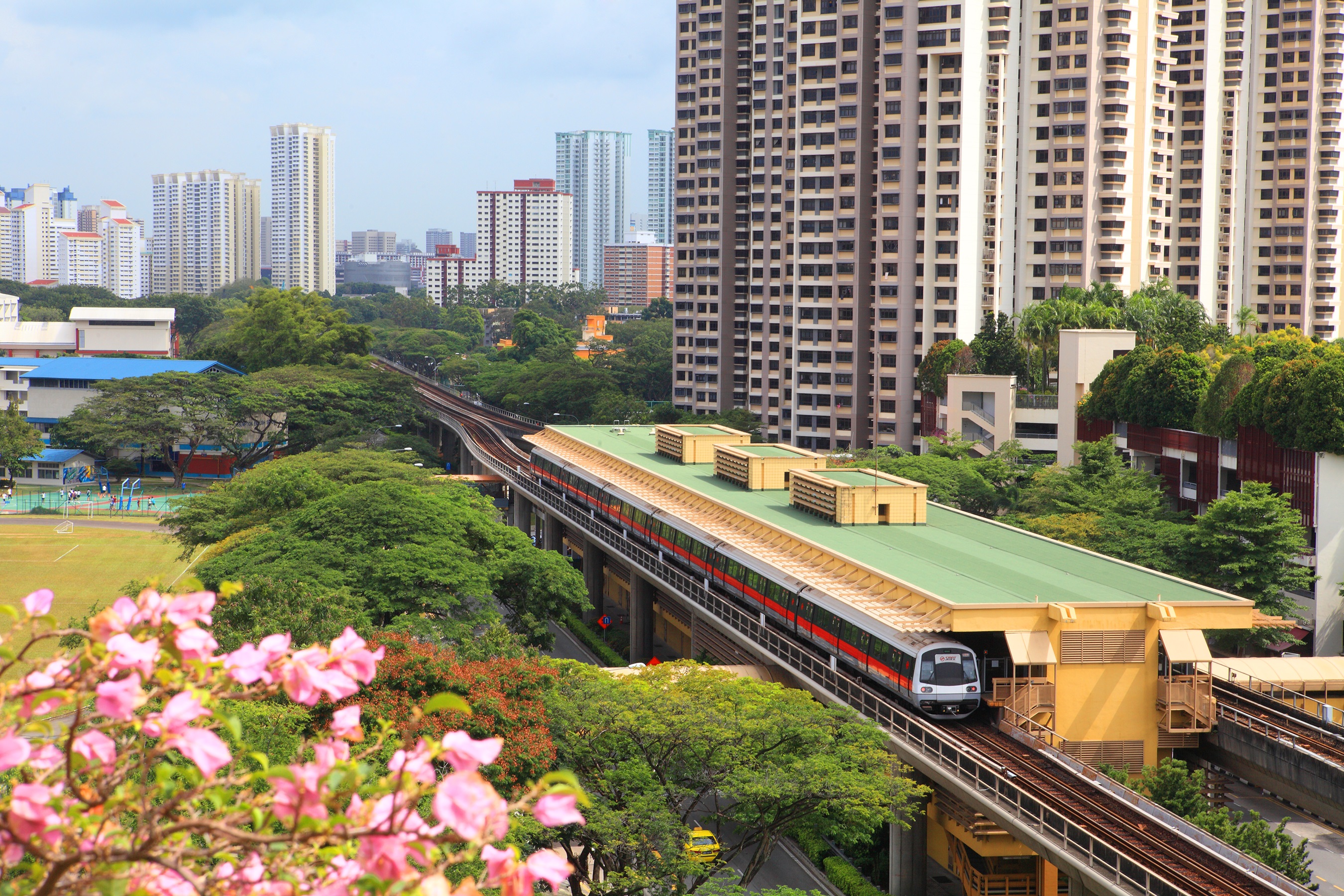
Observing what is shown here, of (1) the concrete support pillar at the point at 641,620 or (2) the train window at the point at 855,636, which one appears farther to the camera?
(1) the concrete support pillar at the point at 641,620

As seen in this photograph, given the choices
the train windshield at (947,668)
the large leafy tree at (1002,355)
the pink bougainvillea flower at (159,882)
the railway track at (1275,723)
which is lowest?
the railway track at (1275,723)

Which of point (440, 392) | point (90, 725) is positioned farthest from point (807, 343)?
point (90, 725)

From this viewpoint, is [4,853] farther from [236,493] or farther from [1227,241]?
[1227,241]

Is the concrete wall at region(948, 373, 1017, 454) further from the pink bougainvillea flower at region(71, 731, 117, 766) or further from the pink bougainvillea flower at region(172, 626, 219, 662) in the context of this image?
the pink bougainvillea flower at region(71, 731, 117, 766)

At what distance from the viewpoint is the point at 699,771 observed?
27219 mm

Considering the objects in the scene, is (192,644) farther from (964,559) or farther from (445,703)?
(964,559)

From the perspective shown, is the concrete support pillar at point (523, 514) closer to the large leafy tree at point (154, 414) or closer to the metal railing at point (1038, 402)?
the metal railing at point (1038, 402)

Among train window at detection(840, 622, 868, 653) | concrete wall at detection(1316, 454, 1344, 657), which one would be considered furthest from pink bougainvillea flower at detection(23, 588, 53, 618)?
concrete wall at detection(1316, 454, 1344, 657)

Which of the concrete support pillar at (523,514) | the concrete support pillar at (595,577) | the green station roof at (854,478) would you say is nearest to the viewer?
the green station roof at (854,478)

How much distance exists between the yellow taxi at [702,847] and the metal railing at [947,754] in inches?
174

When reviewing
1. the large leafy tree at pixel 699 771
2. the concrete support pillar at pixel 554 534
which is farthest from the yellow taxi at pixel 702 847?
the concrete support pillar at pixel 554 534

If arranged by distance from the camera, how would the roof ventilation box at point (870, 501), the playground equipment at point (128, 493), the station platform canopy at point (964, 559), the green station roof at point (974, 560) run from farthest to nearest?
the playground equipment at point (128, 493)
the roof ventilation box at point (870, 501)
the green station roof at point (974, 560)
the station platform canopy at point (964, 559)

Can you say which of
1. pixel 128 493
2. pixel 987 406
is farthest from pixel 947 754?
pixel 128 493

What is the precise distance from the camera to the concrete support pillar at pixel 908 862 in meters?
30.3
